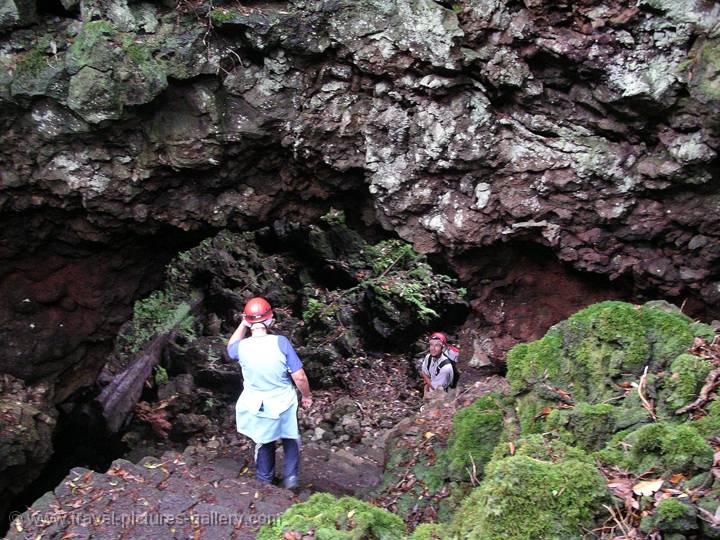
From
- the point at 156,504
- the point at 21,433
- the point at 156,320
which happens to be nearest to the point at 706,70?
the point at 156,504

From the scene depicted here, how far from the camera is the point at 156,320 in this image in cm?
1037

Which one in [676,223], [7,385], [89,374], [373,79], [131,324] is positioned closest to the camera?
[676,223]

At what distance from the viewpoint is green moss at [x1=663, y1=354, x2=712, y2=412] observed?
3119mm

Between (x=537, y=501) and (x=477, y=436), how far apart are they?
1957 mm

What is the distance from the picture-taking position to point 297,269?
12117 mm

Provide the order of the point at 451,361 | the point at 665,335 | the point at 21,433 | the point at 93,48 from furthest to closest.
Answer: the point at 451,361
the point at 21,433
the point at 93,48
the point at 665,335

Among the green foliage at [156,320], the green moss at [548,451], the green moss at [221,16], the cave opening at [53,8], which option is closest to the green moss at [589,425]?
the green moss at [548,451]

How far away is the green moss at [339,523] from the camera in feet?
9.07

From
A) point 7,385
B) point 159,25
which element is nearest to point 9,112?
point 159,25

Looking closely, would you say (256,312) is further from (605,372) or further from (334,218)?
(334,218)

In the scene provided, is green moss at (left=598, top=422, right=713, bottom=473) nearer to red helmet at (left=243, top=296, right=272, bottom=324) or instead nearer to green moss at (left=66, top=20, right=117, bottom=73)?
red helmet at (left=243, top=296, right=272, bottom=324)

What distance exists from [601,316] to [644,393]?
1.92 ft

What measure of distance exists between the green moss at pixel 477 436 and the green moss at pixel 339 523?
1412mm

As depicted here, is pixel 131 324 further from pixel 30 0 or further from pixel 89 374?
pixel 30 0
